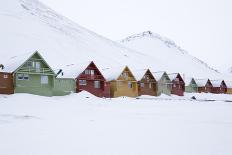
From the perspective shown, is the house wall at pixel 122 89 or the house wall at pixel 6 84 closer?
the house wall at pixel 6 84

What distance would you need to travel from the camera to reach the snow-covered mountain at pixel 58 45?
82.7 metres

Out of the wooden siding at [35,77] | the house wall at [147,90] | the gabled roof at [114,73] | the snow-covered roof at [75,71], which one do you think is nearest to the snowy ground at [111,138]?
the wooden siding at [35,77]

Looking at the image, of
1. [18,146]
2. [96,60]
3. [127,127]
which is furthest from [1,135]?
[96,60]

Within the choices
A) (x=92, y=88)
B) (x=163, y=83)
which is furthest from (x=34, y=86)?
(x=163, y=83)

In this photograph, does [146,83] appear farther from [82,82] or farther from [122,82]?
[82,82]

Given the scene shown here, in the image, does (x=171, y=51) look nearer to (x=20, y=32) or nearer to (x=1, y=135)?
(x=20, y=32)

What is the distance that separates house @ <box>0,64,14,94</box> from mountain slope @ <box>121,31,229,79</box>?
10857 cm

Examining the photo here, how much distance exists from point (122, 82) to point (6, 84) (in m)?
23.2

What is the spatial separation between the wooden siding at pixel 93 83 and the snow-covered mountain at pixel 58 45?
83.7 feet

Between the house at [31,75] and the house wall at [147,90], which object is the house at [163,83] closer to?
the house wall at [147,90]

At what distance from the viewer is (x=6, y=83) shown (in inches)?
1398

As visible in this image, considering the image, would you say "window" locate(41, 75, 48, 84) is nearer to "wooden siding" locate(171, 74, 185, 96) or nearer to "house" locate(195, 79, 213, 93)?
"wooden siding" locate(171, 74, 185, 96)

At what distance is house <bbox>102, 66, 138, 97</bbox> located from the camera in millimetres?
50094

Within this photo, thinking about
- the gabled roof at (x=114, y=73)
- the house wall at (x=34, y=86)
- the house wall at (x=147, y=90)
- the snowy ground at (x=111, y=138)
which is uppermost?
the gabled roof at (x=114, y=73)
